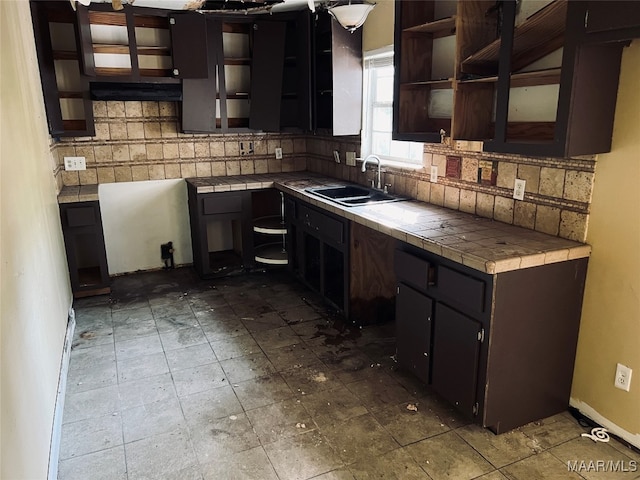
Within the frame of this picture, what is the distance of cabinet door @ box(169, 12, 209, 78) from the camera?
407 centimetres

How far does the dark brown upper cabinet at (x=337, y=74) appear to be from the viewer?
148 inches

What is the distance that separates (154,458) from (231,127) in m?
3.27

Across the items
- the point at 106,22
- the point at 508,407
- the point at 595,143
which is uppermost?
the point at 106,22

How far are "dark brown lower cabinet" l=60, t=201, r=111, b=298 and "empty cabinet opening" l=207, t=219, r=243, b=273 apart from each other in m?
1.02

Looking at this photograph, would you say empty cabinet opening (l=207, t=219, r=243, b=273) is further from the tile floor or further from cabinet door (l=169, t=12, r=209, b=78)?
cabinet door (l=169, t=12, r=209, b=78)

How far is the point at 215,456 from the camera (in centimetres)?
221

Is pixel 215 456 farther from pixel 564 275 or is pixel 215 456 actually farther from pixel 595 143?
pixel 595 143

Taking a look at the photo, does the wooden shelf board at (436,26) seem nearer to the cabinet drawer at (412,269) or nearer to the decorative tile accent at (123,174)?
the cabinet drawer at (412,269)

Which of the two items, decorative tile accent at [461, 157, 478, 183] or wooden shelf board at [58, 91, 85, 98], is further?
wooden shelf board at [58, 91, 85, 98]

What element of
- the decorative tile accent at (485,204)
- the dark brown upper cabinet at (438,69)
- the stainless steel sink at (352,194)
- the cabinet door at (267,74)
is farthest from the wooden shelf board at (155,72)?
the decorative tile accent at (485,204)

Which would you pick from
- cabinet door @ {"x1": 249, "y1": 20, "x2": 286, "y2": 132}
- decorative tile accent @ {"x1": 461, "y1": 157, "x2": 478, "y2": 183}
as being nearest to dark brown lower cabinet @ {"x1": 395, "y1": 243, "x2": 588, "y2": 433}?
decorative tile accent @ {"x1": 461, "y1": 157, "x2": 478, "y2": 183}

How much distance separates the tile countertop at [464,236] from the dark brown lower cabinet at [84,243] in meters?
1.84

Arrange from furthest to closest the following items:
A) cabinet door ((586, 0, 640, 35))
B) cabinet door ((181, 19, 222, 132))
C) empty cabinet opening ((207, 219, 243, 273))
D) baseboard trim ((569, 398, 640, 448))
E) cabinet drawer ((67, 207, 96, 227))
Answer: empty cabinet opening ((207, 219, 243, 273))
cabinet door ((181, 19, 222, 132))
cabinet drawer ((67, 207, 96, 227))
baseboard trim ((569, 398, 640, 448))
cabinet door ((586, 0, 640, 35))

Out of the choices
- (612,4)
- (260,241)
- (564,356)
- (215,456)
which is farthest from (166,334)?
(612,4)
